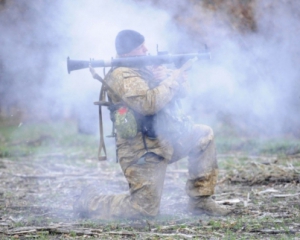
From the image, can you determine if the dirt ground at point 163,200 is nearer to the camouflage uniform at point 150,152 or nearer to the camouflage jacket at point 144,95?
the camouflage uniform at point 150,152

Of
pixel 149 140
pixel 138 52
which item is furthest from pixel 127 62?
pixel 149 140

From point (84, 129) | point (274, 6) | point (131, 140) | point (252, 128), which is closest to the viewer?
point (131, 140)

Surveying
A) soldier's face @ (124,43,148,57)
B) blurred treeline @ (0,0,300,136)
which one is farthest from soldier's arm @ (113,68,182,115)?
blurred treeline @ (0,0,300,136)

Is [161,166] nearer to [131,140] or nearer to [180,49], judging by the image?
[131,140]

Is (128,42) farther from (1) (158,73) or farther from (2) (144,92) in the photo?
(2) (144,92)

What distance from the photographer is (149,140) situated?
666 cm

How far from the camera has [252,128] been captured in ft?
42.0

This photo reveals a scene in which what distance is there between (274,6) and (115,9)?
233 centimetres

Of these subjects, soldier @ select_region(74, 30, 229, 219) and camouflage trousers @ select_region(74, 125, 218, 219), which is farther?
camouflage trousers @ select_region(74, 125, 218, 219)

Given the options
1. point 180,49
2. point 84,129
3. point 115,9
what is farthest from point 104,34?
point 84,129

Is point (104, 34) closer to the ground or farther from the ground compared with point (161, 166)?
farther from the ground

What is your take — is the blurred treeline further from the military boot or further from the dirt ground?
the military boot

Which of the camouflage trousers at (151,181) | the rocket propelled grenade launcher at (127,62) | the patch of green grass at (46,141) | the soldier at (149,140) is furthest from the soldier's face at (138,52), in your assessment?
the patch of green grass at (46,141)

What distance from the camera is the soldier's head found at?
668 centimetres
